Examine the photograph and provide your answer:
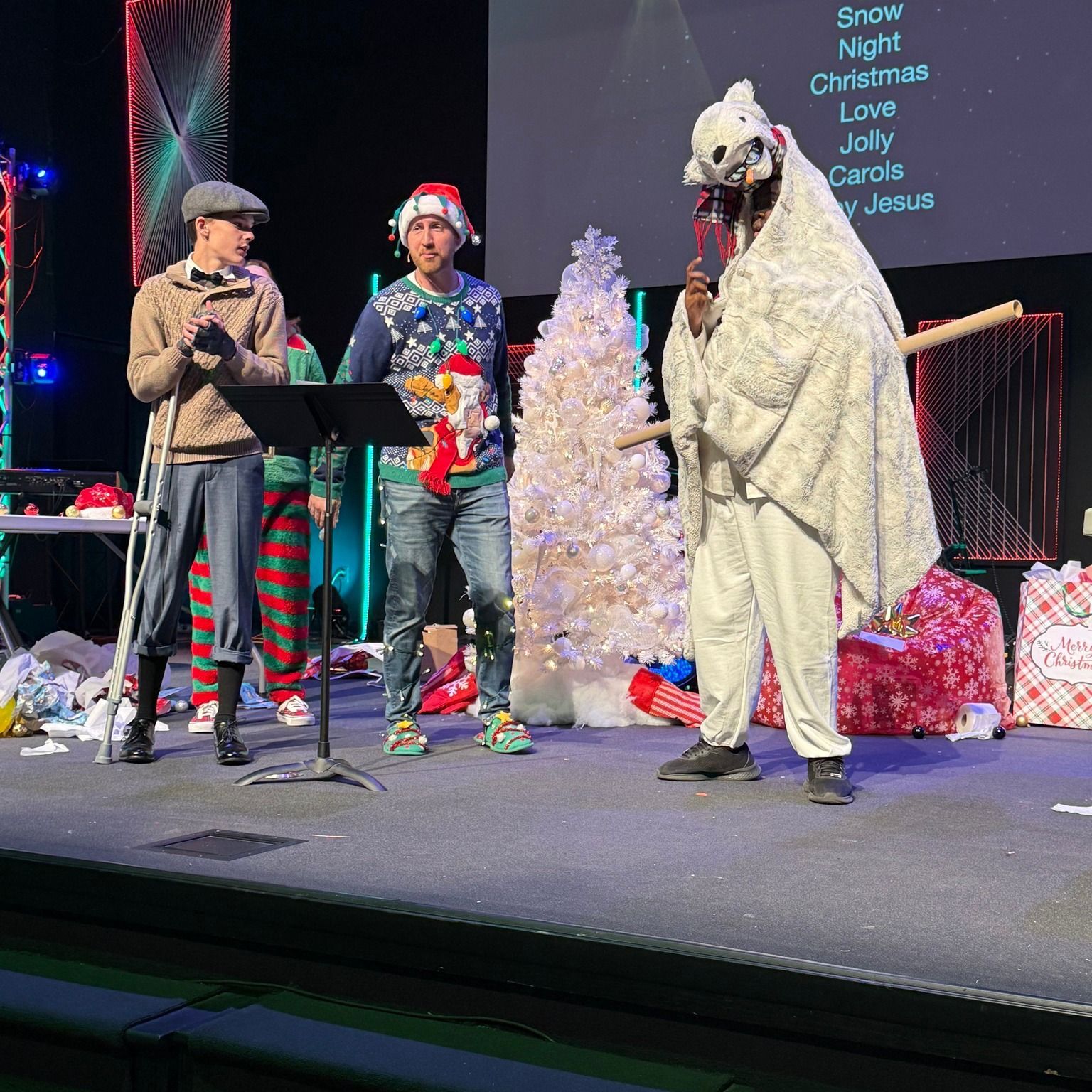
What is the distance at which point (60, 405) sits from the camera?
30.0 ft

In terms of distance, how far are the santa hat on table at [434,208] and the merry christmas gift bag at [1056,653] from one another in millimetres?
2568

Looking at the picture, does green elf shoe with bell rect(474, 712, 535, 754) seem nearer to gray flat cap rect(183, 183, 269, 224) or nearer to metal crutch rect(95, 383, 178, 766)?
metal crutch rect(95, 383, 178, 766)

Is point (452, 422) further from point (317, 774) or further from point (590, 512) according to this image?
point (590, 512)

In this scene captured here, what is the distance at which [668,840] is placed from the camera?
8.32ft

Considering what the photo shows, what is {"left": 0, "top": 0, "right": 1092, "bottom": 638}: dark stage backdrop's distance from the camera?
340 inches

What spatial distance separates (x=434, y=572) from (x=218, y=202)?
1233mm

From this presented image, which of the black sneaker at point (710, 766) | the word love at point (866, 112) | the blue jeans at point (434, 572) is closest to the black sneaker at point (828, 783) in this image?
the black sneaker at point (710, 766)

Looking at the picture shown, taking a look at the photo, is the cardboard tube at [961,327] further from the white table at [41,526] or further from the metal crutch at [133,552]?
the white table at [41,526]

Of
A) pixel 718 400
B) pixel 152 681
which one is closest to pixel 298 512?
pixel 152 681

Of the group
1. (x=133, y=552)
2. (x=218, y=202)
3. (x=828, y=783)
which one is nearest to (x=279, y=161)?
(x=218, y=202)

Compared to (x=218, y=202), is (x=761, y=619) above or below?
below

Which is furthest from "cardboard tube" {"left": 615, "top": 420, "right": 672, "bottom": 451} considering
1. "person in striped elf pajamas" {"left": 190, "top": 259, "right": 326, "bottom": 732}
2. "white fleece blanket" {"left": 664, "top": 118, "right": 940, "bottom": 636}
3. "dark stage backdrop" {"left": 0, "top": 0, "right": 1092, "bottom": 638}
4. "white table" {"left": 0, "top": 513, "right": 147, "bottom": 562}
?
"dark stage backdrop" {"left": 0, "top": 0, "right": 1092, "bottom": 638}

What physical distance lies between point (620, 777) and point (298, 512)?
6.32 ft

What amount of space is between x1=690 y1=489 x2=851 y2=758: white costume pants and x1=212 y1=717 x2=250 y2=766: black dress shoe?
1293mm
